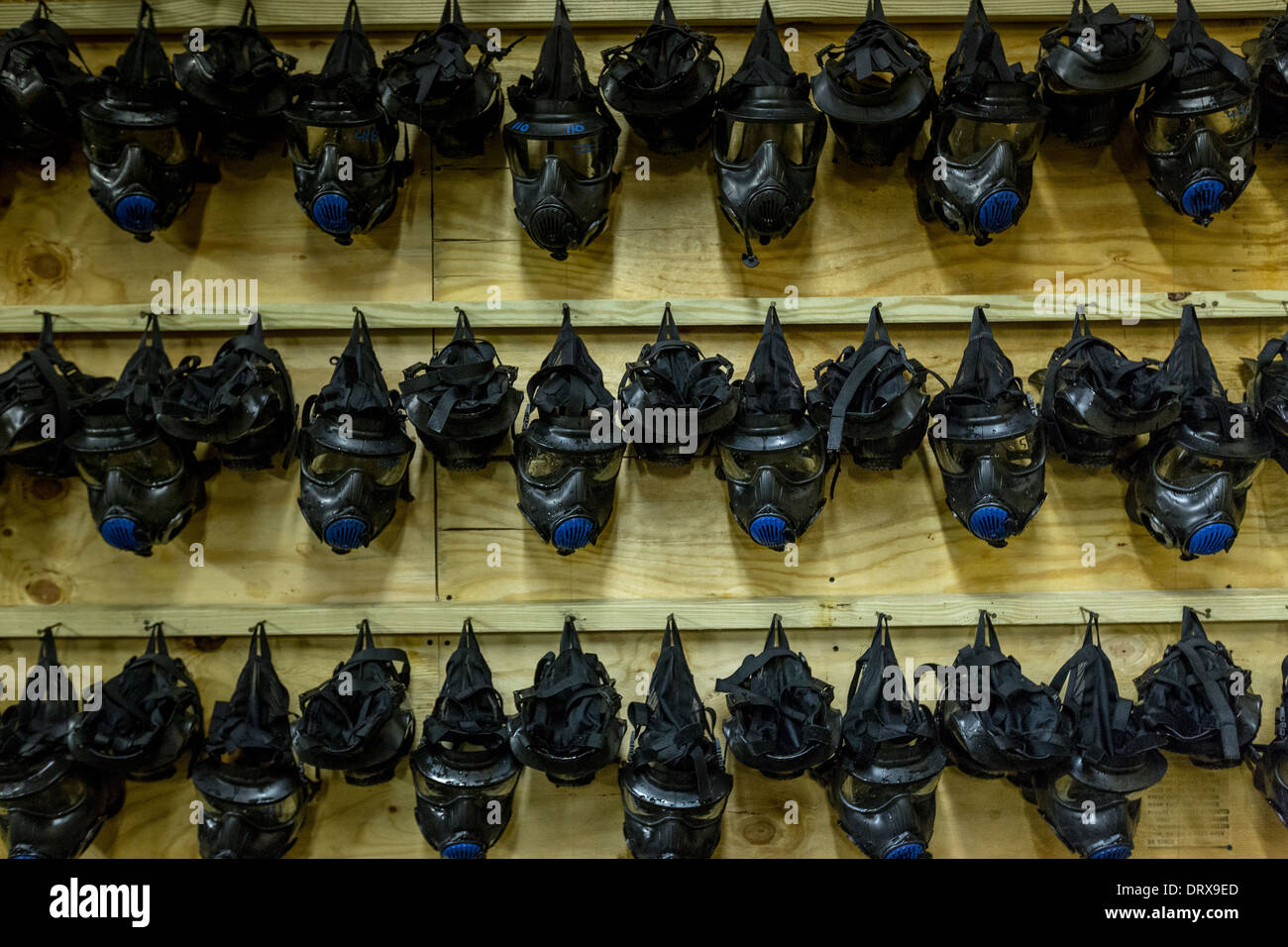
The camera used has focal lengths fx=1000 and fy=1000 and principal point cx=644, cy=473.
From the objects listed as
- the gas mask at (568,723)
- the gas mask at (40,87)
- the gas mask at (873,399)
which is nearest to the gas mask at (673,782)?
the gas mask at (568,723)

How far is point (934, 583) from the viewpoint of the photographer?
2689 mm

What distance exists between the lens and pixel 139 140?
2.52 metres

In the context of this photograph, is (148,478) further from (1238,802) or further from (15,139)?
(1238,802)

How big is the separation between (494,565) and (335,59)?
54.2 inches

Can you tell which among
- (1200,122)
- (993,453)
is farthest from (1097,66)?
(993,453)

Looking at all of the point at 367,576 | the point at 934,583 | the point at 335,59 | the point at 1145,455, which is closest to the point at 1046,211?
the point at 1145,455

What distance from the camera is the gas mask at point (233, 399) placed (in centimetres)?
238

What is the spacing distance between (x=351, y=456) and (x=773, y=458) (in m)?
1.02

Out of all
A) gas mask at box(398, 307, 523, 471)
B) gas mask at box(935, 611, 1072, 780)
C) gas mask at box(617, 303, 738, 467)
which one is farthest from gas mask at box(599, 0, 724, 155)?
gas mask at box(935, 611, 1072, 780)

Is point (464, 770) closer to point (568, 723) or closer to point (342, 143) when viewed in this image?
point (568, 723)

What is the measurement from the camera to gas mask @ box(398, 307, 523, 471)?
2.38 meters

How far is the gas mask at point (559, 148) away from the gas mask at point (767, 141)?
0.30 meters

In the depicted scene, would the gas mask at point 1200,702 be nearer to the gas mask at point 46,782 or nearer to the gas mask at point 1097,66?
the gas mask at point 1097,66

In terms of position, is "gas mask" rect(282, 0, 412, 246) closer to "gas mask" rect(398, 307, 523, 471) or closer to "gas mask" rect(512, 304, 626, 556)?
"gas mask" rect(398, 307, 523, 471)
